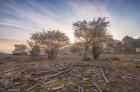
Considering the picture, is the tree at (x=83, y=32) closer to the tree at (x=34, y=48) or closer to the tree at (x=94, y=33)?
the tree at (x=94, y=33)

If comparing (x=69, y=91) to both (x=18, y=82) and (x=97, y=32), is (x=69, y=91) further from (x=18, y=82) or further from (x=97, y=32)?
(x=97, y=32)

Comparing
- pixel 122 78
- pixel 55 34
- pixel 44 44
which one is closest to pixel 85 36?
pixel 55 34

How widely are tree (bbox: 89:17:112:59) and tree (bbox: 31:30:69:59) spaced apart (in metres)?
7.73

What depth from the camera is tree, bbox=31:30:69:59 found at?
30.3m

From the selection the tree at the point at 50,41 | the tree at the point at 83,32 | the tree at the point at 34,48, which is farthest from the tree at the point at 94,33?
the tree at the point at 34,48

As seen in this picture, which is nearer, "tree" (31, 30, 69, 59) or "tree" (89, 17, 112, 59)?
"tree" (89, 17, 112, 59)

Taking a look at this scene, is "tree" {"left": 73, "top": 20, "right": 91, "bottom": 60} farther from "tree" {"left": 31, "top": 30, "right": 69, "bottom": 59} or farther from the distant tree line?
"tree" {"left": 31, "top": 30, "right": 69, "bottom": 59}

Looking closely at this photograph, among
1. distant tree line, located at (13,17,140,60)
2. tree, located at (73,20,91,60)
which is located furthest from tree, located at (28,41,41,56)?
tree, located at (73,20,91,60)

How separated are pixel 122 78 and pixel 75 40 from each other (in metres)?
20.8

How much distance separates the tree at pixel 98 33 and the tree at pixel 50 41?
25.3ft

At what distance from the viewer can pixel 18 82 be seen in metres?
7.77

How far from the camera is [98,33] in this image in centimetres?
2686

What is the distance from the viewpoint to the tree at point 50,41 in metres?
30.3

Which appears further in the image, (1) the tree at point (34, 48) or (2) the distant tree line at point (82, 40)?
(1) the tree at point (34, 48)
